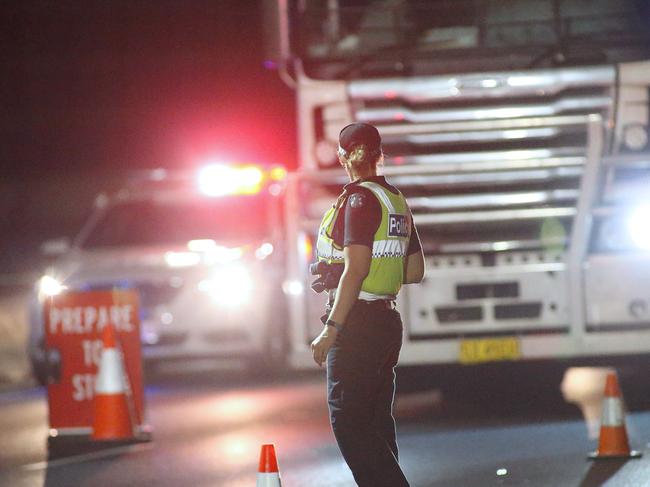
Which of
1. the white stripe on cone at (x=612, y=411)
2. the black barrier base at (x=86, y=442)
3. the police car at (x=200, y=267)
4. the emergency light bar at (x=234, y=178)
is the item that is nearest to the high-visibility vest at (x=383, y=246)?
the white stripe on cone at (x=612, y=411)

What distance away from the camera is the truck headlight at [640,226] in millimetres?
10836

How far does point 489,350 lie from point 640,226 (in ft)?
4.57

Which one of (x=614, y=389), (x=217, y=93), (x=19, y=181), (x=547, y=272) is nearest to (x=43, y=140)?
(x=19, y=181)

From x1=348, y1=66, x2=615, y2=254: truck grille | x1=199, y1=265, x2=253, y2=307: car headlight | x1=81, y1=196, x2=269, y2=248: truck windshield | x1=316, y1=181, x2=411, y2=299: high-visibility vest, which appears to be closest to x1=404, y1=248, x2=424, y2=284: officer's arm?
x1=316, y1=181, x2=411, y2=299: high-visibility vest

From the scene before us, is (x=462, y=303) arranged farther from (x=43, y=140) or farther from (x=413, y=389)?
(x=43, y=140)

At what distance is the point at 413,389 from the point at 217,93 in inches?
749

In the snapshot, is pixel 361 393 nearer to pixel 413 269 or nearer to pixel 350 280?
pixel 350 280

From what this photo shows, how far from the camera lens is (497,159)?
11.0 m

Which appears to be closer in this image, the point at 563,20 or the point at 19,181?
the point at 563,20

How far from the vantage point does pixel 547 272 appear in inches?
428

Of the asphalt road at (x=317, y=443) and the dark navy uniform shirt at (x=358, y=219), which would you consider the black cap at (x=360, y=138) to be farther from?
the asphalt road at (x=317, y=443)

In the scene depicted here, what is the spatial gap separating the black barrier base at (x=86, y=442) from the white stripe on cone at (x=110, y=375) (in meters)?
0.43

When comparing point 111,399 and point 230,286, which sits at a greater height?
point 230,286

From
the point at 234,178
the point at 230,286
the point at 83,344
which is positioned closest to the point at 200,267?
the point at 230,286
